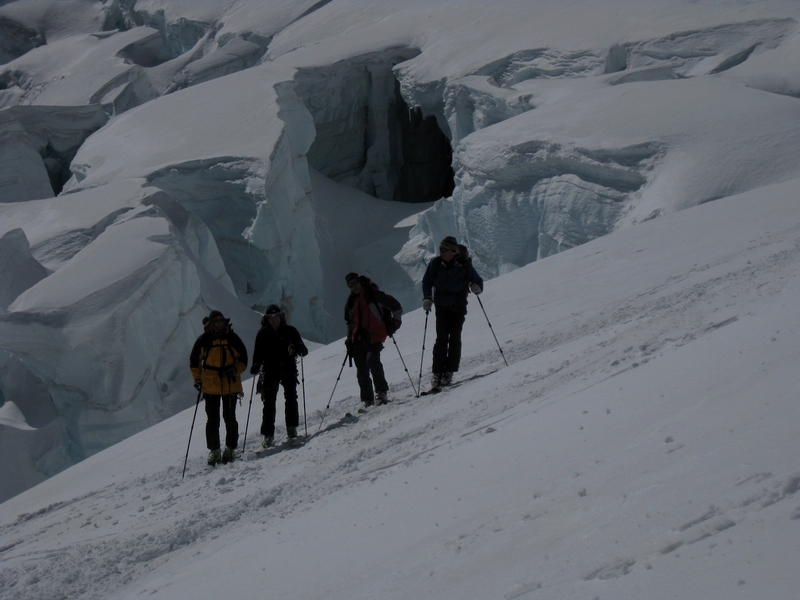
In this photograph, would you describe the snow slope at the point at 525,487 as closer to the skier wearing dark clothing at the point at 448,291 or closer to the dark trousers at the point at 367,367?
the dark trousers at the point at 367,367

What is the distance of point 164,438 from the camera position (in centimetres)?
715

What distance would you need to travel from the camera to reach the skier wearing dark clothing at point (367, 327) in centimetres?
564

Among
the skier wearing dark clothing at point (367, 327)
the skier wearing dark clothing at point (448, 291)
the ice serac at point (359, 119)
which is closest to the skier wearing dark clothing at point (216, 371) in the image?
the skier wearing dark clothing at point (367, 327)

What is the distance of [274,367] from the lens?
5.48 meters

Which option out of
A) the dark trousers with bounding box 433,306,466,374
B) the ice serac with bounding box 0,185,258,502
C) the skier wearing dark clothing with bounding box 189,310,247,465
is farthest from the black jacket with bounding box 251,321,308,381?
the ice serac with bounding box 0,185,258,502

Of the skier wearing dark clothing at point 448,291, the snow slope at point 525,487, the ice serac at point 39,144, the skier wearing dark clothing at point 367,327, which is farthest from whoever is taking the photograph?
the ice serac at point 39,144

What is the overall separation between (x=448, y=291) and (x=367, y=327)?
675 mm

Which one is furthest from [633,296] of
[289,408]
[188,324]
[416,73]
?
[416,73]

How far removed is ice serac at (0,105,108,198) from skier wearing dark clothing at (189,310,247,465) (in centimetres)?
1611

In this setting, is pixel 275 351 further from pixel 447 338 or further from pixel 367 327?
pixel 447 338

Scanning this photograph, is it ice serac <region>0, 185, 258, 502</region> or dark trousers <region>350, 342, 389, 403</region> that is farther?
ice serac <region>0, 185, 258, 502</region>

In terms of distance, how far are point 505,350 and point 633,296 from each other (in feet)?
4.13

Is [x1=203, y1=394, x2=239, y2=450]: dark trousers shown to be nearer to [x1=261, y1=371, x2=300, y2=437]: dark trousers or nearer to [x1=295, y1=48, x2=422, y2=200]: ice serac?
[x1=261, y1=371, x2=300, y2=437]: dark trousers

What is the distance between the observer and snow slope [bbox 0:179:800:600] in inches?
87.9
